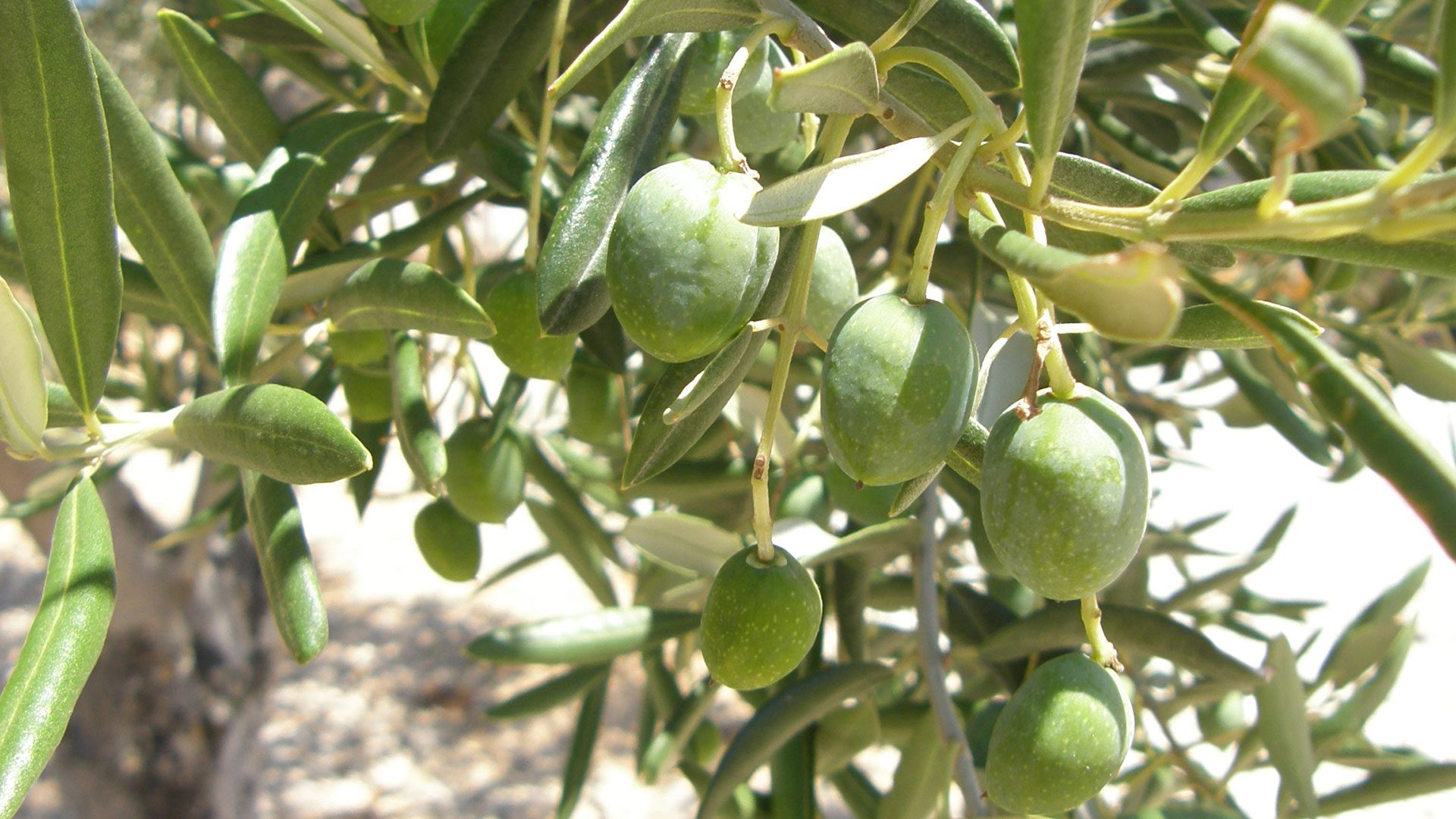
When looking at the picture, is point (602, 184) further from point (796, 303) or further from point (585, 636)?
point (585, 636)

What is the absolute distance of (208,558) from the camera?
2521mm

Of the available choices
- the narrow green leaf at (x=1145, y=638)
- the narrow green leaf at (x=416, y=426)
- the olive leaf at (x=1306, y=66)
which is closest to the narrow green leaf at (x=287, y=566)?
the narrow green leaf at (x=416, y=426)

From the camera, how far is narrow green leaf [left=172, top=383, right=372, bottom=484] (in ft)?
1.95

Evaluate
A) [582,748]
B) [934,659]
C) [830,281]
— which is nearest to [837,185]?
[830,281]

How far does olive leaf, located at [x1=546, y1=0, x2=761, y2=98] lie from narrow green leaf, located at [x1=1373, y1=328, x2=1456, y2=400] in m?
1.18

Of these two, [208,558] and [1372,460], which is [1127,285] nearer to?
[1372,460]

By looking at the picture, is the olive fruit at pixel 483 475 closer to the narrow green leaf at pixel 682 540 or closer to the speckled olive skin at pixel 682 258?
the narrow green leaf at pixel 682 540

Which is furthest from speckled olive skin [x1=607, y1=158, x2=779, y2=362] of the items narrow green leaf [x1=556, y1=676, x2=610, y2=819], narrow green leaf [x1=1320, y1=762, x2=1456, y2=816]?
narrow green leaf [x1=556, y1=676, x2=610, y2=819]

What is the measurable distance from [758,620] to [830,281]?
0.24 meters

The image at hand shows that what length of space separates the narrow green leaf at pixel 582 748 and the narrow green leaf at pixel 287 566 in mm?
1064

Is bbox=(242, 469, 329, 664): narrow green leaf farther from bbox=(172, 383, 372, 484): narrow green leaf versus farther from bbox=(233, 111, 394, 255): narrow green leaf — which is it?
bbox=(233, 111, 394, 255): narrow green leaf

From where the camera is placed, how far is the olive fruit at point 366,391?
1.08 metres

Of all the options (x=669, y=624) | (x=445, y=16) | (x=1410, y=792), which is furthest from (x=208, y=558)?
(x=1410, y=792)

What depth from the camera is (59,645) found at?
65 cm
